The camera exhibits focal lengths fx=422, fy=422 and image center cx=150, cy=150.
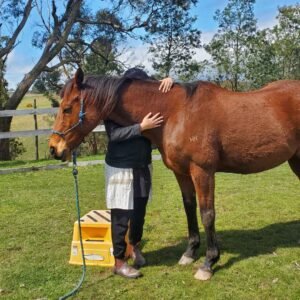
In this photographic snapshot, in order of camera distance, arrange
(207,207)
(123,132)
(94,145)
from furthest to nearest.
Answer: (94,145) → (207,207) → (123,132)

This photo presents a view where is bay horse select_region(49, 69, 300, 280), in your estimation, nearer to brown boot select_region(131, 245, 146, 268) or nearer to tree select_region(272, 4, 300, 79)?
brown boot select_region(131, 245, 146, 268)

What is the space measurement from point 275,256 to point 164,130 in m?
1.78

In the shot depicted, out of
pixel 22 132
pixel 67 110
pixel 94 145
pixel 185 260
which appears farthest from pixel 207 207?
pixel 94 145

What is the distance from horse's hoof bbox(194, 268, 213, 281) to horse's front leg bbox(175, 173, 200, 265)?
327 mm

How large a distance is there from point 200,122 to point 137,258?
1.51 m

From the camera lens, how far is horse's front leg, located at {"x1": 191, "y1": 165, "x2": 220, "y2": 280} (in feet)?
12.4

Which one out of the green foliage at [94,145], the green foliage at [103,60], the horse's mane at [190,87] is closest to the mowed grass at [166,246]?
the horse's mane at [190,87]

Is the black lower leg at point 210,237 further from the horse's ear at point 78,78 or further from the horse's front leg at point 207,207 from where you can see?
the horse's ear at point 78,78

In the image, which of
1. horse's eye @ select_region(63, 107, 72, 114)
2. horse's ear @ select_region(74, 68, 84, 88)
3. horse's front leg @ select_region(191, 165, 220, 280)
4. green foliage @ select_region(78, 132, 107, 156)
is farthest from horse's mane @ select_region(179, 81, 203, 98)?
green foliage @ select_region(78, 132, 107, 156)

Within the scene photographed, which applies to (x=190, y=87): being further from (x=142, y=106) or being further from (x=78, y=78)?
(x=78, y=78)

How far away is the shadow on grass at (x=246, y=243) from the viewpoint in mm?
4391

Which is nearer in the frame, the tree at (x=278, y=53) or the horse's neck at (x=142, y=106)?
the horse's neck at (x=142, y=106)

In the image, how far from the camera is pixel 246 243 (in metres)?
4.75

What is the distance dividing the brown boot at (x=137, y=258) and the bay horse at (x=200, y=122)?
0.60 meters
